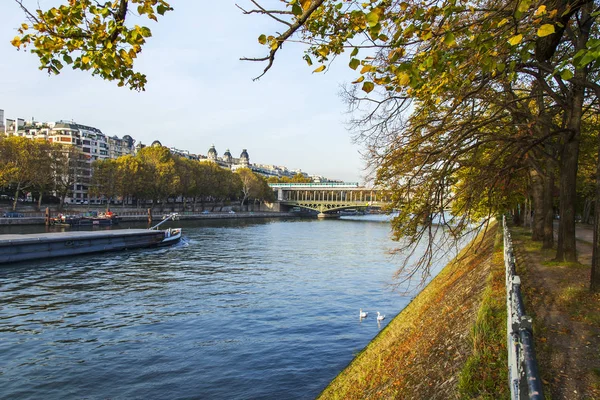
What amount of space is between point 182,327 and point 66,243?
24969mm

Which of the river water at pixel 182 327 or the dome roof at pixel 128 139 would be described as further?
the dome roof at pixel 128 139

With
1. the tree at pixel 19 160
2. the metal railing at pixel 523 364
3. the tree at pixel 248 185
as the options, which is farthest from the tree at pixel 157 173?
the metal railing at pixel 523 364

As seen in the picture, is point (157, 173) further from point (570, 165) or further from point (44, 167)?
point (570, 165)

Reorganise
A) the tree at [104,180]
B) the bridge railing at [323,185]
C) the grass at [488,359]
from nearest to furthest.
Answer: the grass at [488,359]
the tree at [104,180]
the bridge railing at [323,185]

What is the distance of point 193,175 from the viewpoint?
105 meters

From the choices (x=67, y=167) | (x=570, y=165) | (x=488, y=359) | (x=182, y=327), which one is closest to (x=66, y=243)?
(x=182, y=327)

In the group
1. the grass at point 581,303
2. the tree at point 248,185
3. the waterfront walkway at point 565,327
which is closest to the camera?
the waterfront walkway at point 565,327

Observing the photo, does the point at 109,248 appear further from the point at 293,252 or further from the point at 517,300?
the point at 517,300

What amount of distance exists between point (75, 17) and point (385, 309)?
18.0 m

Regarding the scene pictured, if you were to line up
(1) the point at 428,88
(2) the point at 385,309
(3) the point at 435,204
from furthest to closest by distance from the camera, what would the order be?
(2) the point at 385,309, (3) the point at 435,204, (1) the point at 428,88

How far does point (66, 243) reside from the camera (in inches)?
1453

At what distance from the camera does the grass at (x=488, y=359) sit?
230 inches

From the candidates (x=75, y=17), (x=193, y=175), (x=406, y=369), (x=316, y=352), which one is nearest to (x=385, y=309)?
(x=316, y=352)

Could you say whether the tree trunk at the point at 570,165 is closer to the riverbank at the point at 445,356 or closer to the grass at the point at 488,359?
the riverbank at the point at 445,356
